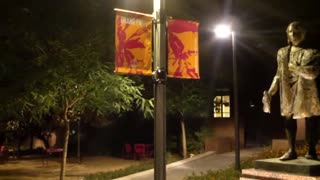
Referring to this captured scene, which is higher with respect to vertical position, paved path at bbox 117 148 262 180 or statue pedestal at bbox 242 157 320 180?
statue pedestal at bbox 242 157 320 180

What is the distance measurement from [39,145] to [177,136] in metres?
9.59

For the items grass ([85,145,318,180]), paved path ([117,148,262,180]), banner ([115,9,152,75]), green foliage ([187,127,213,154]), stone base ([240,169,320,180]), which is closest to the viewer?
stone base ([240,169,320,180])

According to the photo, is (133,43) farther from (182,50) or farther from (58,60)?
(58,60)

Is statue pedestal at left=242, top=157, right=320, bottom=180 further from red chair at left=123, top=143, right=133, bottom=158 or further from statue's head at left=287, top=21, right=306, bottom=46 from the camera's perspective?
red chair at left=123, top=143, right=133, bottom=158

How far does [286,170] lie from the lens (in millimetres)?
7391

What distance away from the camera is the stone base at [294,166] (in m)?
7.09

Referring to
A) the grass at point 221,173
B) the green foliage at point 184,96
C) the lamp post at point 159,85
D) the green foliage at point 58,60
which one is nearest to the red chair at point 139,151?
the green foliage at point 184,96

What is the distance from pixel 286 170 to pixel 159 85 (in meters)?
2.47

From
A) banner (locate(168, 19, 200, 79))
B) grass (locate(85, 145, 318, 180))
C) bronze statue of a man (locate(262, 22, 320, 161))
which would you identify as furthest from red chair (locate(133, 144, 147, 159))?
banner (locate(168, 19, 200, 79))

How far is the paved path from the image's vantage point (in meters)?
15.8

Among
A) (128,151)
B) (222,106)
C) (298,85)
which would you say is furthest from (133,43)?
(222,106)

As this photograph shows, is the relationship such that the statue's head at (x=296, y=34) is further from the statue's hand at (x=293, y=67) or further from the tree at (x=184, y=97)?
the tree at (x=184, y=97)

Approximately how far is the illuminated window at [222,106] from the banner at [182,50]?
2176 centimetres

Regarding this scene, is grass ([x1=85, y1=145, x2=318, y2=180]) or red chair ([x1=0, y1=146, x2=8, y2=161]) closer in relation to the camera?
grass ([x1=85, y1=145, x2=318, y2=180])
